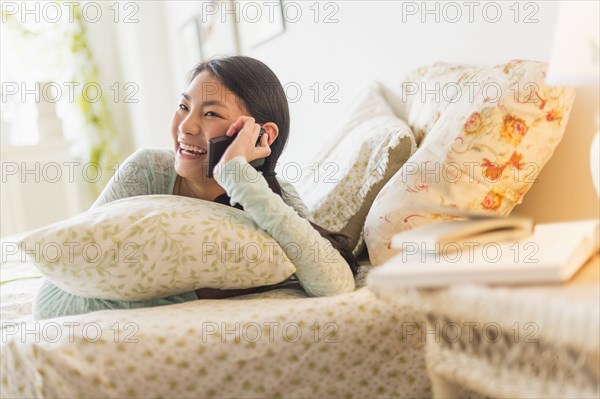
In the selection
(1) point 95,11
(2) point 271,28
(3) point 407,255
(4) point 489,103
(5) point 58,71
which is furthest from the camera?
(1) point 95,11

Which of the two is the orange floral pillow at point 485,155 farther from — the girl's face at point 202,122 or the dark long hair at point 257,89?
the girl's face at point 202,122

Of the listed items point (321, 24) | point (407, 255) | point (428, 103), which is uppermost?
point (321, 24)

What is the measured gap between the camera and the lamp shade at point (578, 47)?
961 mm

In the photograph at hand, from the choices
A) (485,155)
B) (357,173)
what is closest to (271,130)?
(357,173)

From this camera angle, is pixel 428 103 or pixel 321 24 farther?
pixel 321 24

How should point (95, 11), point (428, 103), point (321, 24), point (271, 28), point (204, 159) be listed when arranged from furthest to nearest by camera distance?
point (95, 11)
point (271, 28)
point (321, 24)
point (428, 103)
point (204, 159)

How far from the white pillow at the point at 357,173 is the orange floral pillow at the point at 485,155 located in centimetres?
13

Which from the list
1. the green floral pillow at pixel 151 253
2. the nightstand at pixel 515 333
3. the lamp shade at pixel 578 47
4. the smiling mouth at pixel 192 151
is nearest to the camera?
the nightstand at pixel 515 333

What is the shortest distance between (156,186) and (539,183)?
2.73ft

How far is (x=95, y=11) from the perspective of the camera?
4395 mm

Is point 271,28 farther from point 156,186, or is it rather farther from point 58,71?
point 58,71

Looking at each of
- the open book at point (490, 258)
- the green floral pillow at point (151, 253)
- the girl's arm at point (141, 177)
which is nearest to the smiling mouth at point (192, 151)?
the girl's arm at point (141, 177)

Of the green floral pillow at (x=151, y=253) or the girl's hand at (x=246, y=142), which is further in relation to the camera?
the girl's hand at (x=246, y=142)

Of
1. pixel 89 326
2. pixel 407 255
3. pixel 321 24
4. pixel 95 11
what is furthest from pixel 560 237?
pixel 95 11
